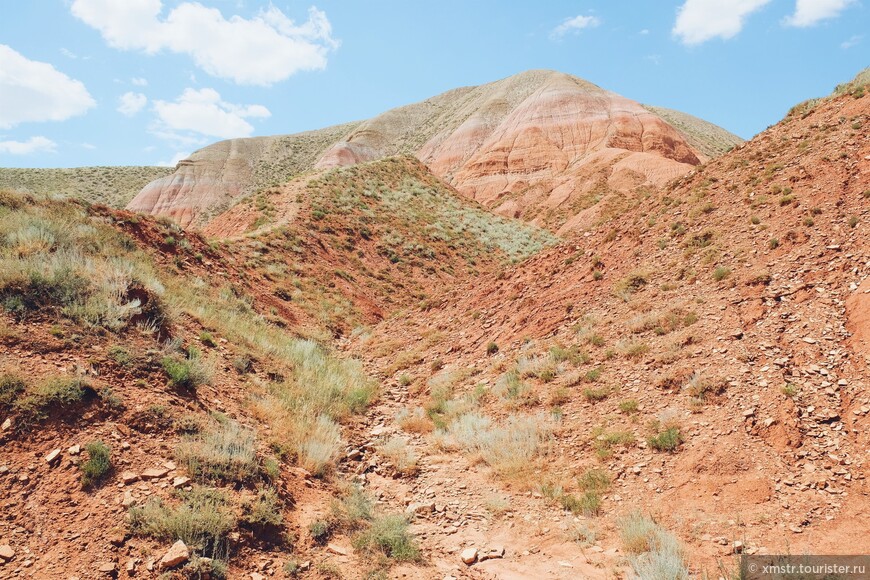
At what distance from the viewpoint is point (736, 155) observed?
48.8 feet

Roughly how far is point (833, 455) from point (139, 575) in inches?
300

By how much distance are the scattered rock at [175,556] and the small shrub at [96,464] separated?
1.44 m

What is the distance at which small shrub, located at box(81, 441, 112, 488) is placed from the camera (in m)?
5.19

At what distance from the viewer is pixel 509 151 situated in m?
60.2

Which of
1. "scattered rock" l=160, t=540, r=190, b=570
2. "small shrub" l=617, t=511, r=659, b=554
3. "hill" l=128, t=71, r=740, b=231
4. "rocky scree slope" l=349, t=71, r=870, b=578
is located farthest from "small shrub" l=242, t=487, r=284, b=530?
"hill" l=128, t=71, r=740, b=231

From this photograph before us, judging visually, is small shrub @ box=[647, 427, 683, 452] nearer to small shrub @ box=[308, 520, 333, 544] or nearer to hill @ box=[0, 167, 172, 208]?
small shrub @ box=[308, 520, 333, 544]

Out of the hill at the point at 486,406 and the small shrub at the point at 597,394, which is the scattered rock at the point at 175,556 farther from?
the small shrub at the point at 597,394

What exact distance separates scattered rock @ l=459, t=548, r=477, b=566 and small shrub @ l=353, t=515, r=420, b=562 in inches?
20.6

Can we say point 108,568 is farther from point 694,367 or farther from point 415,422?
point 694,367

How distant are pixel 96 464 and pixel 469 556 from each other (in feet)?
14.2

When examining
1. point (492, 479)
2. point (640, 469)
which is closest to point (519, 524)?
point (492, 479)

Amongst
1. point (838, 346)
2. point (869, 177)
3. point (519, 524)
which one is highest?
point (869, 177)

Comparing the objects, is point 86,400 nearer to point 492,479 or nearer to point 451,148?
point 492,479

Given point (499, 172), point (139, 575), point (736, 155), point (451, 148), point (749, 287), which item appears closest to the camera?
point (139, 575)
